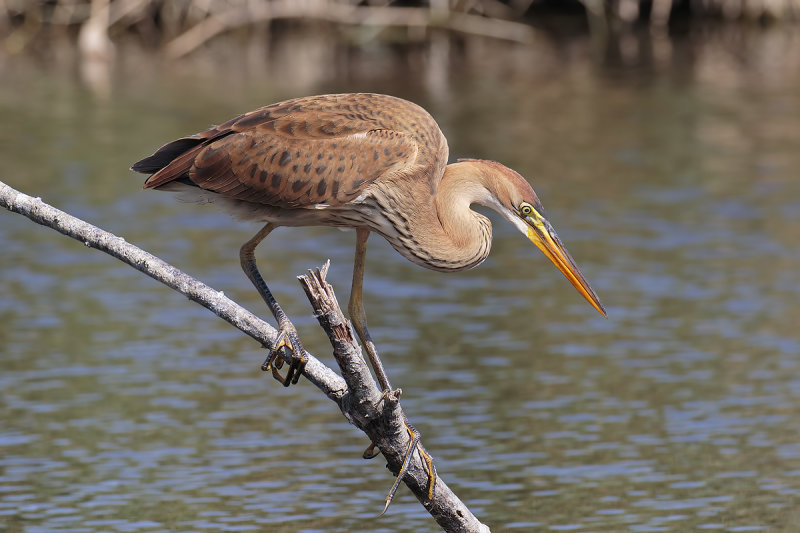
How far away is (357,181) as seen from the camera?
7.12 metres

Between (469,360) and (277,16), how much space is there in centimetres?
1894

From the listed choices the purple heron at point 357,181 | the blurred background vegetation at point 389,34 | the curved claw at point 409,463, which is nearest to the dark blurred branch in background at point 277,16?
the blurred background vegetation at point 389,34

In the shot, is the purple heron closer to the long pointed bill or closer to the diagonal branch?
the long pointed bill

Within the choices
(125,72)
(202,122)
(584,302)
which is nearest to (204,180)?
(584,302)

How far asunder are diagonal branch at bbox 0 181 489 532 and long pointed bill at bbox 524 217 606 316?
1331mm

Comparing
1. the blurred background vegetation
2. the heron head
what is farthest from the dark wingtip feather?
the blurred background vegetation

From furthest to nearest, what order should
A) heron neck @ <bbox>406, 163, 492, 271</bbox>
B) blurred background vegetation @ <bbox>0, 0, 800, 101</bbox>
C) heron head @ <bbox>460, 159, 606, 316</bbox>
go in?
blurred background vegetation @ <bbox>0, 0, 800, 101</bbox>, heron head @ <bbox>460, 159, 606, 316</bbox>, heron neck @ <bbox>406, 163, 492, 271</bbox>

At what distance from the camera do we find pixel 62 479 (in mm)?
9062

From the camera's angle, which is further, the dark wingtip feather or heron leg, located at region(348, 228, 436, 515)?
the dark wingtip feather

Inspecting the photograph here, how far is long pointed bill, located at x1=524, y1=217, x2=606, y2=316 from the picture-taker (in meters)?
7.35

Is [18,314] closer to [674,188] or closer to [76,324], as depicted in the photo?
[76,324]

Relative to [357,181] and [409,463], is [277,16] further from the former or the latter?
[409,463]

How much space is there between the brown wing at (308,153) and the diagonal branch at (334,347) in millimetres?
761

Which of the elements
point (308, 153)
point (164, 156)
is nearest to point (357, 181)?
point (308, 153)
